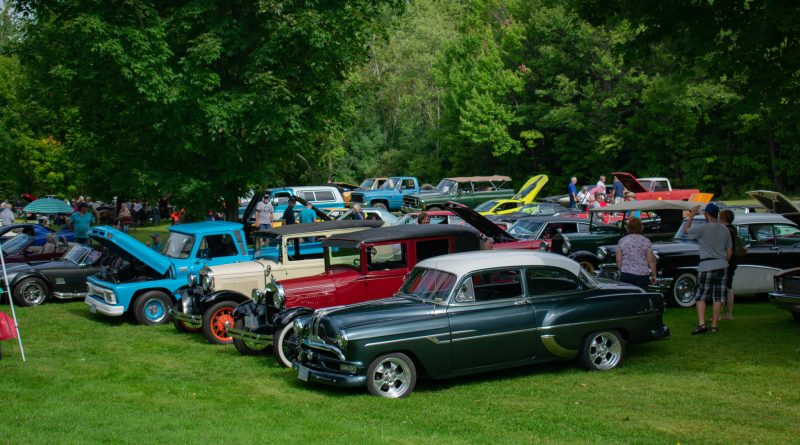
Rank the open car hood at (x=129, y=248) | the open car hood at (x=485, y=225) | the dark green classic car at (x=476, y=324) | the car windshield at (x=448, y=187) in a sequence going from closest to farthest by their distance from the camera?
the dark green classic car at (x=476, y=324), the open car hood at (x=129, y=248), the open car hood at (x=485, y=225), the car windshield at (x=448, y=187)

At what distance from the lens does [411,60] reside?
206 ft

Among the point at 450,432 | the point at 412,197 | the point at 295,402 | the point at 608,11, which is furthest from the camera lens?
the point at 412,197

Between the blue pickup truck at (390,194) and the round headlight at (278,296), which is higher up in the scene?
the blue pickup truck at (390,194)

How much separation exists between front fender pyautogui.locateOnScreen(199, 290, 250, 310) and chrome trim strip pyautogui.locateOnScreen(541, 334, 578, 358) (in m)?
5.59

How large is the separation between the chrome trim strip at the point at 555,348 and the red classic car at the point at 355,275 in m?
3.01

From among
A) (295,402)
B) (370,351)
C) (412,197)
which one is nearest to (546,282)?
(370,351)

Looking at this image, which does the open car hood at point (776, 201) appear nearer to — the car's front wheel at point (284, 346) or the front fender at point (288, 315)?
the front fender at point (288, 315)

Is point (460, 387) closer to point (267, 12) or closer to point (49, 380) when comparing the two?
point (49, 380)

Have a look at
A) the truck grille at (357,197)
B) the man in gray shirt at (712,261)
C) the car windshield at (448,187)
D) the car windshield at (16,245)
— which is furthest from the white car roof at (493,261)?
the truck grille at (357,197)

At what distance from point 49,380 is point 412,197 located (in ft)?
84.4

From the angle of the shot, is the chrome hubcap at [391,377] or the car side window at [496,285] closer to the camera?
the chrome hubcap at [391,377]

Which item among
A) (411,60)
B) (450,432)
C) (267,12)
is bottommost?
(450,432)

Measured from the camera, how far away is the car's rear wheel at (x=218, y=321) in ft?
43.1

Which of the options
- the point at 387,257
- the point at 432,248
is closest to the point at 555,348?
the point at 432,248
